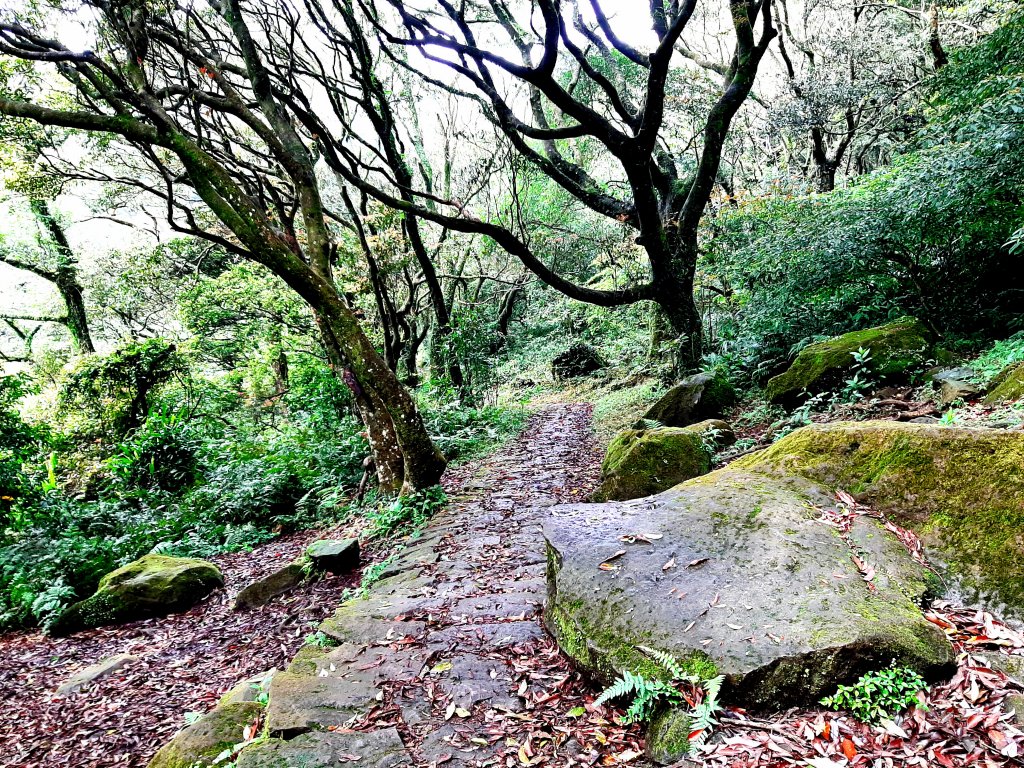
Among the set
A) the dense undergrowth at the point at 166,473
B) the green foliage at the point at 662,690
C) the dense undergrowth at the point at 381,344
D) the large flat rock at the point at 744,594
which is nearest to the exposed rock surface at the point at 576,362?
the dense undergrowth at the point at 381,344

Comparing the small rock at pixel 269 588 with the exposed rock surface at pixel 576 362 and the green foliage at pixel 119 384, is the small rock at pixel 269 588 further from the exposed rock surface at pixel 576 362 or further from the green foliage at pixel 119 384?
the exposed rock surface at pixel 576 362

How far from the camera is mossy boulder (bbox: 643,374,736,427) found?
8.39 metres

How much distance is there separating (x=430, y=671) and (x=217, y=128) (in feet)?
32.8

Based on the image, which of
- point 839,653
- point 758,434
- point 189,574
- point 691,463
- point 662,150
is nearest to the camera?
point 839,653

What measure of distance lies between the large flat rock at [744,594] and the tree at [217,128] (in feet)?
13.6

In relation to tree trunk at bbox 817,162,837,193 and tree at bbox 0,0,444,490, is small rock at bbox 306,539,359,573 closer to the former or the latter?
tree at bbox 0,0,444,490

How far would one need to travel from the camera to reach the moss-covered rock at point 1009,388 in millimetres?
4625

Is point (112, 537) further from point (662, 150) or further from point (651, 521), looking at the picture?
point (662, 150)

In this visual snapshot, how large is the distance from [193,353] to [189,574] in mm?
8702

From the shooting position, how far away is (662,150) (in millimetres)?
12680

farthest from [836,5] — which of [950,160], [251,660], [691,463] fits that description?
[251,660]

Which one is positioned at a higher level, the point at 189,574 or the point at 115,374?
the point at 115,374

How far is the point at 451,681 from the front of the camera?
2961mm

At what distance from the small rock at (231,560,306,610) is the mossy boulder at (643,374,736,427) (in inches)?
225
